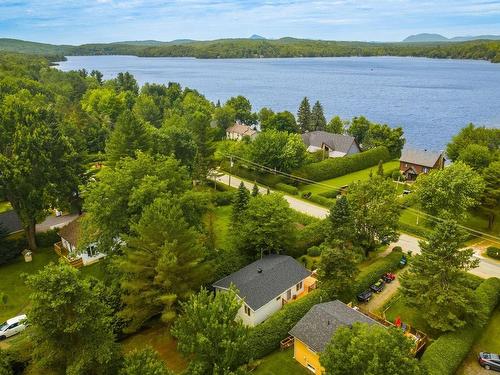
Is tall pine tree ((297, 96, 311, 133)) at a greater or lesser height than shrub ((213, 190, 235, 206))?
greater

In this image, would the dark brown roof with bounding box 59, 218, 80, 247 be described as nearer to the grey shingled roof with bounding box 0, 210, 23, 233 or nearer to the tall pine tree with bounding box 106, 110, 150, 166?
the grey shingled roof with bounding box 0, 210, 23, 233

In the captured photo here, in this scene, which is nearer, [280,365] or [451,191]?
[280,365]

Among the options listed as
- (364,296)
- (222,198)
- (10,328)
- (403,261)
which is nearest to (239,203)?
(222,198)

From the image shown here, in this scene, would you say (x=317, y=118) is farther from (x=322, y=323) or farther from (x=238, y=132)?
(x=322, y=323)

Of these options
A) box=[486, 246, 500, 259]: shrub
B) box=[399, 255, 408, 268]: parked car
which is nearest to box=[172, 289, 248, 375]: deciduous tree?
box=[399, 255, 408, 268]: parked car

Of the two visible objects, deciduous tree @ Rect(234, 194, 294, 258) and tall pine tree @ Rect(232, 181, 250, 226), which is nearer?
deciduous tree @ Rect(234, 194, 294, 258)
